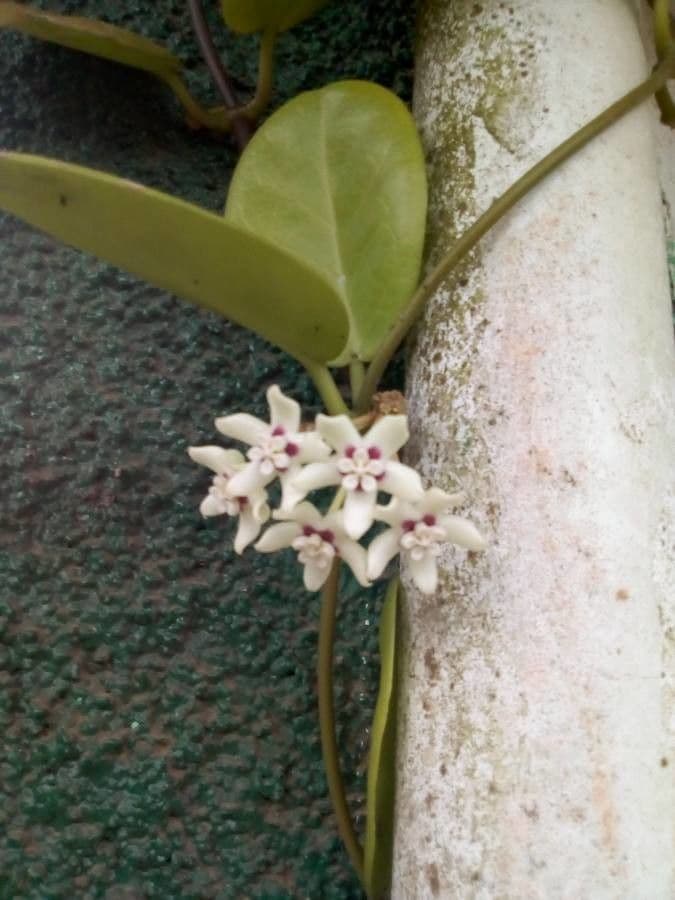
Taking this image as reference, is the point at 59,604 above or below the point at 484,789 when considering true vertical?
below

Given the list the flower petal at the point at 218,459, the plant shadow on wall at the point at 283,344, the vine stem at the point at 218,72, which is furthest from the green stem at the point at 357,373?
the vine stem at the point at 218,72

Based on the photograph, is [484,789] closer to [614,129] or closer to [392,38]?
[614,129]

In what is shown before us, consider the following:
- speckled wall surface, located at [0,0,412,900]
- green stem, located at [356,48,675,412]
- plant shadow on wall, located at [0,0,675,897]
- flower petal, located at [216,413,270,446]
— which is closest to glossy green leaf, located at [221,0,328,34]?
plant shadow on wall, located at [0,0,675,897]

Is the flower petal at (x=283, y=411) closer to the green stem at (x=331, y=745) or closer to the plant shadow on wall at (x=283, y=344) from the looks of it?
the plant shadow on wall at (x=283, y=344)

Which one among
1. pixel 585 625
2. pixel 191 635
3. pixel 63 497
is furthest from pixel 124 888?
pixel 585 625

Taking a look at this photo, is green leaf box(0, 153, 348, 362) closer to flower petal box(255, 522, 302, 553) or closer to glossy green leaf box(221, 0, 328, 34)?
flower petal box(255, 522, 302, 553)

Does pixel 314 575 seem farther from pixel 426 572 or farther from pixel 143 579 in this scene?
pixel 143 579
